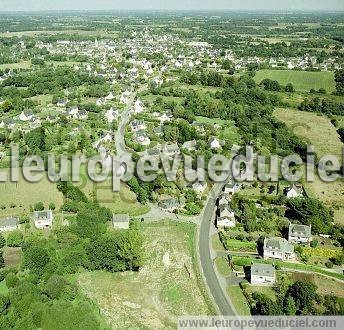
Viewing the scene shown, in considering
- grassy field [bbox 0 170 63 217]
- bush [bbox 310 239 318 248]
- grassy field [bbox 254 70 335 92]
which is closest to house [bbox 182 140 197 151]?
grassy field [bbox 0 170 63 217]

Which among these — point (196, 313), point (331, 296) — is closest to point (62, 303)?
point (196, 313)

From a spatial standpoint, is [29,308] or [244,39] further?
[244,39]

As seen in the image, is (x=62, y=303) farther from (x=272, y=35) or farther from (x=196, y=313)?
(x=272, y=35)

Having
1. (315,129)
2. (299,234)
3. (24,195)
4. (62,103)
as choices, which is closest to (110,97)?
(62,103)

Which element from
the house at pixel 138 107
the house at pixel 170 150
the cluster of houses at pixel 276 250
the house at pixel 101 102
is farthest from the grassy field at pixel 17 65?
the cluster of houses at pixel 276 250

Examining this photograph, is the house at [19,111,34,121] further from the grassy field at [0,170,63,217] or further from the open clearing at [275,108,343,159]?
→ the open clearing at [275,108,343,159]

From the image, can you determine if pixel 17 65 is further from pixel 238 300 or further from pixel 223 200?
pixel 238 300
